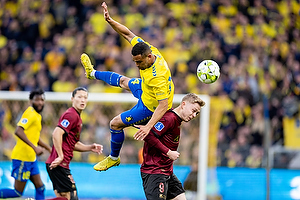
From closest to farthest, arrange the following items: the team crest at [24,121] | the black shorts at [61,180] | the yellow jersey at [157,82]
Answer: the yellow jersey at [157,82], the black shorts at [61,180], the team crest at [24,121]

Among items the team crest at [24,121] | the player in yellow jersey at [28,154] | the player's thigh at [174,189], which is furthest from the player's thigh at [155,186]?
the team crest at [24,121]

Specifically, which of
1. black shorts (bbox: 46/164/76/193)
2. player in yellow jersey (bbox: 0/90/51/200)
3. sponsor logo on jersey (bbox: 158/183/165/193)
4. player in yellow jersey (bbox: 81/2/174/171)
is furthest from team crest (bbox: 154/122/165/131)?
player in yellow jersey (bbox: 0/90/51/200)

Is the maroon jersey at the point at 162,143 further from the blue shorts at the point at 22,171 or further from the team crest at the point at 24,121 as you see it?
the blue shorts at the point at 22,171

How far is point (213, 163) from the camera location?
10852 millimetres

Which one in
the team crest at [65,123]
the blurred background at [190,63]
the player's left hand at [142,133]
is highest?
the blurred background at [190,63]

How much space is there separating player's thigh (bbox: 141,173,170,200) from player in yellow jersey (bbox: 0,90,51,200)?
2.75 m

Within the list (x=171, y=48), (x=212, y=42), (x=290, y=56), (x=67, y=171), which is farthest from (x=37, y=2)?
(x=67, y=171)

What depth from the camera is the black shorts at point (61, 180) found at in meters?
6.73

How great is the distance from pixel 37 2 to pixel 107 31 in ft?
9.66

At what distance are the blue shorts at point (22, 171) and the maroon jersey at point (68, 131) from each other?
47.4 inches

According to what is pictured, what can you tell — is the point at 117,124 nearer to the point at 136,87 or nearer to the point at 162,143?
the point at 136,87

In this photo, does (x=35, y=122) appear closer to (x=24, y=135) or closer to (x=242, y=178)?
(x=24, y=135)

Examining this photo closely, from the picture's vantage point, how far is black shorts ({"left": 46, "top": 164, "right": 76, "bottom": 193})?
22.1 feet

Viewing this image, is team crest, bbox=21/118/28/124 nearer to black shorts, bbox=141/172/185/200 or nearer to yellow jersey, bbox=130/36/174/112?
yellow jersey, bbox=130/36/174/112
